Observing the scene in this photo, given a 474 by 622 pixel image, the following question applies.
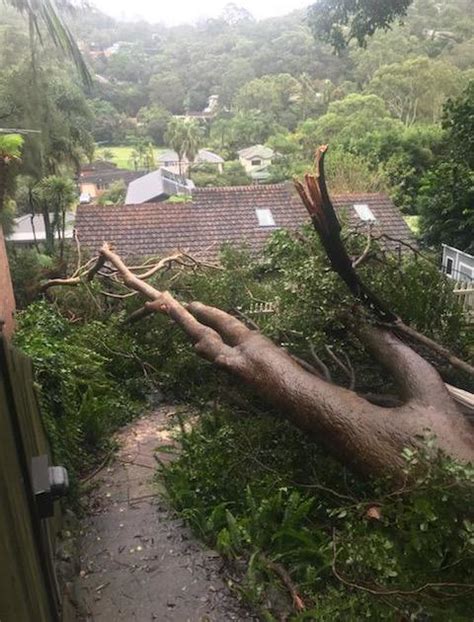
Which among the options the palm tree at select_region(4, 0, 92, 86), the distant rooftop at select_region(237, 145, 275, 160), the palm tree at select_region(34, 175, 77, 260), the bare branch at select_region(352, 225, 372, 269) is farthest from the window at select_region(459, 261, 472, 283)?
the distant rooftop at select_region(237, 145, 275, 160)

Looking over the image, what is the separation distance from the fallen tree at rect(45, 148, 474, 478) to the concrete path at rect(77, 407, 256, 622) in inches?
48.6

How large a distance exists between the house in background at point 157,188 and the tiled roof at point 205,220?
18.0 m

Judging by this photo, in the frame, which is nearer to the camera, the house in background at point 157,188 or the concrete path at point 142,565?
the concrete path at point 142,565

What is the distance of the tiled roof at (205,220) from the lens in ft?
40.7

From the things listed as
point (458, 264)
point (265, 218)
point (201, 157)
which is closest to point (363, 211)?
point (265, 218)

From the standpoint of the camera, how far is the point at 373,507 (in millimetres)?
3014

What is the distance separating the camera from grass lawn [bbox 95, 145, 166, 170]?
169 ft

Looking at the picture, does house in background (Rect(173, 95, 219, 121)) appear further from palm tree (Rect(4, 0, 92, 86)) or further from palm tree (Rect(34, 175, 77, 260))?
palm tree (Rect(4, 0, 92, 86))

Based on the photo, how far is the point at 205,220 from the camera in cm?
1320

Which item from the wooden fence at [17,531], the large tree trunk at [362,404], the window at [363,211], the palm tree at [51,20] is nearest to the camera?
the wooden fence at [17,531]

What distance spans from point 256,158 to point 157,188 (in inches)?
471

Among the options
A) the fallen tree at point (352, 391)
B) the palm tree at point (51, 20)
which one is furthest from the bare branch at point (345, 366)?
the palm tree at point (51, 20)

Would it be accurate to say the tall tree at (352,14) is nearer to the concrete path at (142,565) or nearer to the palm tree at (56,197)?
the palm tree at (56,197)

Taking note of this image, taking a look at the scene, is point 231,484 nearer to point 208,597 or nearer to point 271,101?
point 208,597
